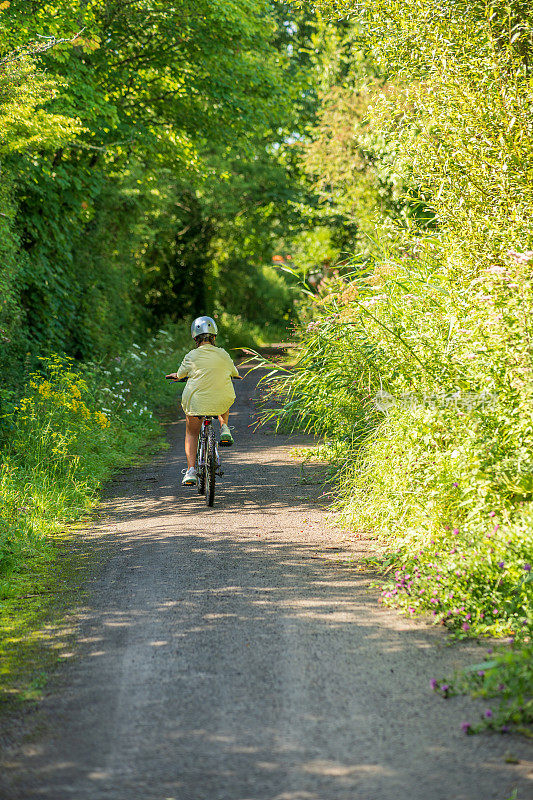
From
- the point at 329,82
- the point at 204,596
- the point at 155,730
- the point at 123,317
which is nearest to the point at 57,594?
the point at 204,596

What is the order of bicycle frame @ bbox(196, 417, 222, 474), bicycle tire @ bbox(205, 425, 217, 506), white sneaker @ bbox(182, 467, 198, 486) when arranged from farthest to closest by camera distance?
white sneaker @ bbox(182, 467, 198, 486), bicycle frame @ bbox(196, 417, 222, 474), bicycle tire @ bbox(205, 425, 217, 506)

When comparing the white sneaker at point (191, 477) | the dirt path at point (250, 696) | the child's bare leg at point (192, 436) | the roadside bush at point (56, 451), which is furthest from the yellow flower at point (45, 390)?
the dirt path at point (250, 696)

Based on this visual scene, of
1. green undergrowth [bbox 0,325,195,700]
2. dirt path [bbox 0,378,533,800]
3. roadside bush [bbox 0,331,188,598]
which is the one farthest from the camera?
roadside bush [bbox 0,331,188,598]

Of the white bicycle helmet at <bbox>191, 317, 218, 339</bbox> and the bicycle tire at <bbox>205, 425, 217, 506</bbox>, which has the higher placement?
the white bicycle helmet at <bbox>191, 317, 218, 339</bbox>

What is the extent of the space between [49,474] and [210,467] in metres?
1.95

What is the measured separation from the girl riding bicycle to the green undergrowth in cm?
127

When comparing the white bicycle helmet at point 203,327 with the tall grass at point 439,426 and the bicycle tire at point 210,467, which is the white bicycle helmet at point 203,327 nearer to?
the tall grass at point 439,426

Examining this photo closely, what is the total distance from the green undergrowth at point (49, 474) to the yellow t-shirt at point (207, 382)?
1.48 meters

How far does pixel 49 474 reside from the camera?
29.8 feet

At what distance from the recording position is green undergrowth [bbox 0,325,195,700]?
5285 millimetres

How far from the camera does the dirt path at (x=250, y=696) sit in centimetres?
337

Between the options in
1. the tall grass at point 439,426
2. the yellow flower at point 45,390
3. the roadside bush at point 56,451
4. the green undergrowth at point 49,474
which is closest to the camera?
the tall grass at point 439,426

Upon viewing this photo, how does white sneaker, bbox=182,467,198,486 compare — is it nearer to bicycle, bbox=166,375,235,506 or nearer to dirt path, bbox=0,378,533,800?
bicycle, bbox=166,375,235,506

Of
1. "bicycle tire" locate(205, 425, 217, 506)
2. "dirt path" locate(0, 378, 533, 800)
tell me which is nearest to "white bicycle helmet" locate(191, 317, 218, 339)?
"bicycle tire" locate(205, 425, 217, 506)
